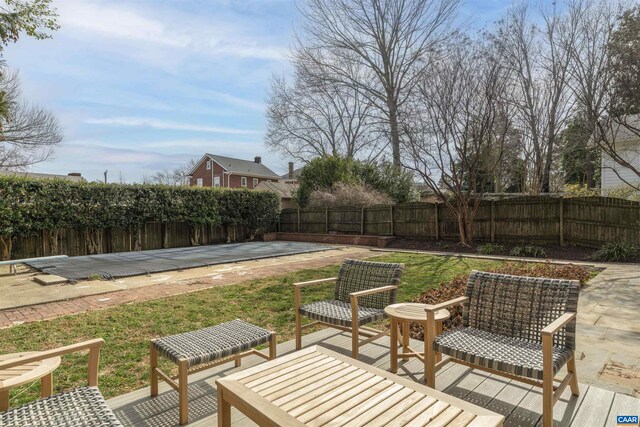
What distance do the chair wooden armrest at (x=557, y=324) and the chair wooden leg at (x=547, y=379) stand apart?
0.11ft

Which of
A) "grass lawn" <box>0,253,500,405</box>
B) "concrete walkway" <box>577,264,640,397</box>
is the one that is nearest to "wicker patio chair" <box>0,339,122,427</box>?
"grass lawn" <box>0,253,500,405</box>

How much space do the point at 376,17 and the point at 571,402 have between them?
1904cm

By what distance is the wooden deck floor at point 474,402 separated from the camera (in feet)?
6.95

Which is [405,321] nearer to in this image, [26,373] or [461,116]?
[26,373]

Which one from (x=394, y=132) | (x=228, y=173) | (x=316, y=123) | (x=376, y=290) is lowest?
(x=376, y=290)

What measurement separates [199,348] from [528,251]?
981 cm

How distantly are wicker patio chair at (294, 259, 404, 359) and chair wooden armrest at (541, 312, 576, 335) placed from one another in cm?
132

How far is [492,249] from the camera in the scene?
34.2ft

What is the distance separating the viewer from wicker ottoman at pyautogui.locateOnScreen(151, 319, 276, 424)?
214 centimetres

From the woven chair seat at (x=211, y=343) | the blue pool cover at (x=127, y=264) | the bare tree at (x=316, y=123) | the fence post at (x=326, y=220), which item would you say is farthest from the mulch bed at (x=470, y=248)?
the bare tree at (x=316, y=123)

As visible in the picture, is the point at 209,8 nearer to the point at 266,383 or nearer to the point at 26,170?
the point at 266,383

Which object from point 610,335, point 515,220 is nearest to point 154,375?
point 610,335

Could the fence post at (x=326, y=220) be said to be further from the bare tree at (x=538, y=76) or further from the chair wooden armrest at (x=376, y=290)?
the chair wooden armrest at (x=376, y=290)

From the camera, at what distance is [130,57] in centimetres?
951
